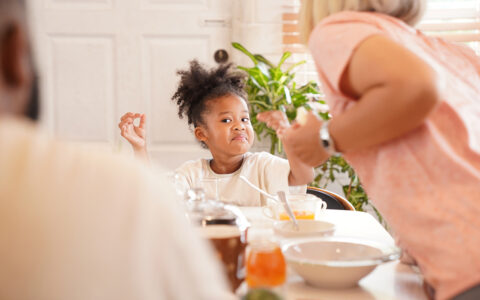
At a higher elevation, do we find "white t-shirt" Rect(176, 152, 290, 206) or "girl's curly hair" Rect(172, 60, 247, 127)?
"girl's curly hair" Rect(172, 60, 247, 127)

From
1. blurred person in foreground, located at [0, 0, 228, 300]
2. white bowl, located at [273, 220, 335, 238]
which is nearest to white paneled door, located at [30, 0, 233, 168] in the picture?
white bowl, located at [273, 220, 335, 238]

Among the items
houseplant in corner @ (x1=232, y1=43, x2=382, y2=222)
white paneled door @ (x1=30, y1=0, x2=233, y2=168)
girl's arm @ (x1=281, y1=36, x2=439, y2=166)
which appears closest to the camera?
girl's arm @ (x1=281, y1=36, x2=439, y2=166)

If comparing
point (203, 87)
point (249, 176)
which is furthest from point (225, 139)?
point (203, 87)

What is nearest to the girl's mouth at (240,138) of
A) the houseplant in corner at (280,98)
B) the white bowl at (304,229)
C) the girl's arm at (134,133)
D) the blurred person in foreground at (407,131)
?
the girl's arm at (134,133)

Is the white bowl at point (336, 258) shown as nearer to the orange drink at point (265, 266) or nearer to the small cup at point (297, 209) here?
the orange drink at point (265, 266)

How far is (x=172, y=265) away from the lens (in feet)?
1.59

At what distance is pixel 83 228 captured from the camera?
18.0 inches

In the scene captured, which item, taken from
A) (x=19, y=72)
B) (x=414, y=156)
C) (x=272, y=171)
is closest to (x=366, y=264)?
(x=414, y=156)

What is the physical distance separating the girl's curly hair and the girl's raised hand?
0.40 meters

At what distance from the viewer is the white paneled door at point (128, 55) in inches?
134

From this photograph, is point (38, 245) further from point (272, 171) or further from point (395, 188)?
point (272, 171)

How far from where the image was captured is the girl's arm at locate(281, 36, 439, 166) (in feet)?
2.60

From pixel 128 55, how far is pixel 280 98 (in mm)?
1039

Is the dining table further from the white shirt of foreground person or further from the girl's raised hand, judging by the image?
the girl's raised hand
